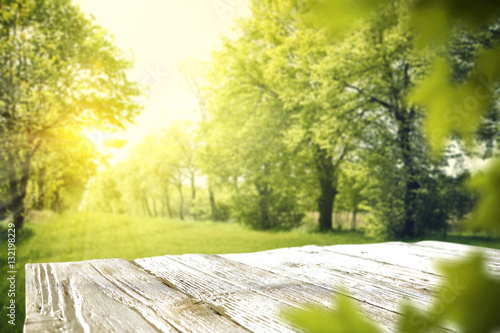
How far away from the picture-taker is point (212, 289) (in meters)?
1.64

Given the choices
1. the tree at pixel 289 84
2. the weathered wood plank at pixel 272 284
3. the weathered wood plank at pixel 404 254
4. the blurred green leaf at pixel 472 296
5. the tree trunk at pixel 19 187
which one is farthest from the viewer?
the tree at pixel 289 84

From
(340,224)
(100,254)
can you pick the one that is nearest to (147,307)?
(100,254)

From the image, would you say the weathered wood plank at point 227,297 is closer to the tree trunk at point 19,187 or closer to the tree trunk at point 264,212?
the tree trunk at point 19,187

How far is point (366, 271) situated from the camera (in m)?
2.12

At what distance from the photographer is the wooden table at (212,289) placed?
3.93 feet

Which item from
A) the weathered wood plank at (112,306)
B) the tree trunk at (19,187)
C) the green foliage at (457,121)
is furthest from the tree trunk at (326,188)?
the green foliage at (457,121)

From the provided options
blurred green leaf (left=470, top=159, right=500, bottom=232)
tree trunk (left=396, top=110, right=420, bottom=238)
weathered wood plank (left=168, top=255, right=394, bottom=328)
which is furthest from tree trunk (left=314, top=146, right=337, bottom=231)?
blurred green leaf (left=470, top=159, right=500, bottom=232)

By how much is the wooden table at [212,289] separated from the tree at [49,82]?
12.6 metres

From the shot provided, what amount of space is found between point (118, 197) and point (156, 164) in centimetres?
2911

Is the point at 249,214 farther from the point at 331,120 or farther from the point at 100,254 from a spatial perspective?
the point at 100,254

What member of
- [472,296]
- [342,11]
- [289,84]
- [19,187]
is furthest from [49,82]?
[472,296]

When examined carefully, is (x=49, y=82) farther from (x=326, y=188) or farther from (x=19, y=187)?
(x=326, y=188)

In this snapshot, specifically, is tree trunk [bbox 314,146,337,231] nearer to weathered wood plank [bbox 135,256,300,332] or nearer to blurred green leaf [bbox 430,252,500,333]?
weathered wood plank [bbox 135,256,300,332]

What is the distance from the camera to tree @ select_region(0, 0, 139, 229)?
12.2m
